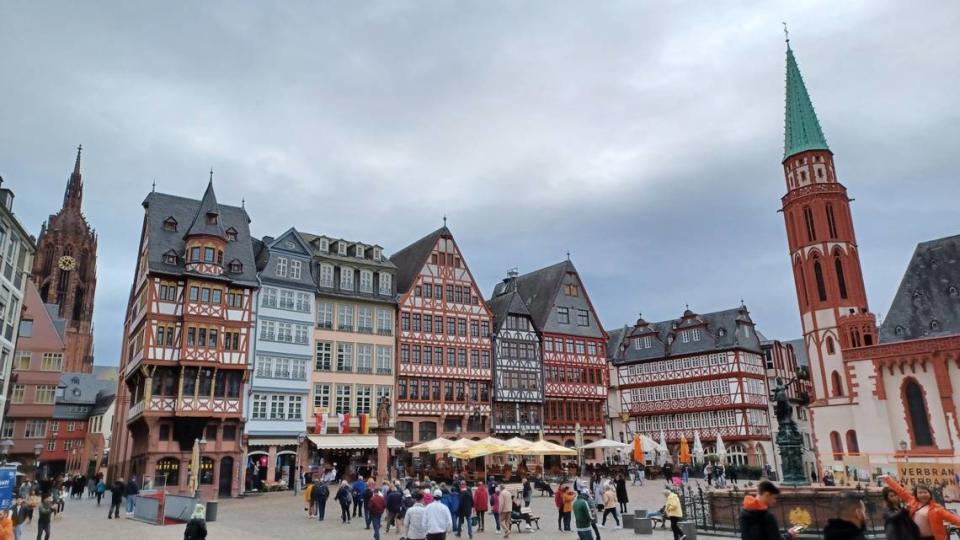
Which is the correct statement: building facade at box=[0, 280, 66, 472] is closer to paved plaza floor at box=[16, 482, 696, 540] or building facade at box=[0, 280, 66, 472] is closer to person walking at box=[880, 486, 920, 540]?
paved plaza floor at box=[16, 482, 696, 540]

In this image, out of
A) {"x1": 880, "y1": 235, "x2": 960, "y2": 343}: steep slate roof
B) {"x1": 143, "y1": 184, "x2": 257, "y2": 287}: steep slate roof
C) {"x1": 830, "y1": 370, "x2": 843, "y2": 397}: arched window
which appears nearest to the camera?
{"x1": 143, "y1": 184, "x2": 257, "y2": 287}: steep slate roof

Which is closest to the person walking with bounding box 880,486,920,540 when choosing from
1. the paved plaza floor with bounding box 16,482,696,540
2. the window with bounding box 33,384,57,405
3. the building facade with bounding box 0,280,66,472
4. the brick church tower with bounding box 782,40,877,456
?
the paved plaza floor with bounding box 16,482,696,540

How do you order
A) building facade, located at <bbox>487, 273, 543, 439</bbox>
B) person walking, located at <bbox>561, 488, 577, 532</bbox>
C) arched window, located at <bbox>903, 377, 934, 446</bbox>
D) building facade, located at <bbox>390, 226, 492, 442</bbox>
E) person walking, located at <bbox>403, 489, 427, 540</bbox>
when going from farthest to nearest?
building facade, located at <bbox>487, 273, 543, 439</bbox> < building facade, located at <bbox>390, 226, 492, 442</bbox> < arched window, located at <bbox>903, 377, 934, 446</bbox> < person walking, located at <bbox>561, 488, 577, 532</bbox> < person walking, located at <bbox>403, 489, 427, 540</bbox>

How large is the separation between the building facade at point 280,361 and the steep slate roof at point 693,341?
30.5m

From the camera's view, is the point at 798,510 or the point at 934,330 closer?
the point at 798,510

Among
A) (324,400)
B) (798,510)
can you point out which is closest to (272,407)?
(324,400)

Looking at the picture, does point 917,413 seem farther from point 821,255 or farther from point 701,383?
point 701,383

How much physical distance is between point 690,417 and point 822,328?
14283 mm

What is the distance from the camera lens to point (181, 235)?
36.5 metres

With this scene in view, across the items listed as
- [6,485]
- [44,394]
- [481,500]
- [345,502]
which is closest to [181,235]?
[345,502]

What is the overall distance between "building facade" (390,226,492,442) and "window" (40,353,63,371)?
110ft

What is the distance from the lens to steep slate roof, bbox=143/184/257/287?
34.7m

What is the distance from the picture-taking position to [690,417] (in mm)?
54125

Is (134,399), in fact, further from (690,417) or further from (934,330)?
(934,330)
